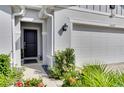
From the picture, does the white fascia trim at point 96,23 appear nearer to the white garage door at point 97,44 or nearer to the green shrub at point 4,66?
the white garage door at point 97,44

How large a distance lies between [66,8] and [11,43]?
3516 mm

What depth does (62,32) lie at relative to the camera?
27.9ft

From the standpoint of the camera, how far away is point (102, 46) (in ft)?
34.8

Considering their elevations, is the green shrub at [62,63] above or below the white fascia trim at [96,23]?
below

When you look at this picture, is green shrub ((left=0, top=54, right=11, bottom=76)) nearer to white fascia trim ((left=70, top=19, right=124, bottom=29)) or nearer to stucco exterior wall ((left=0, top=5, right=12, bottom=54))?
stucco exterior wall ((left=0, top=5, right=12, bottom=54))

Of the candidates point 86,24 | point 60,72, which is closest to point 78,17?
point 86,24

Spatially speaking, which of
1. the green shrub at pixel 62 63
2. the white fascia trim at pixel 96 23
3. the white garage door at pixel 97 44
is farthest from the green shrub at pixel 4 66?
the white fascia trim at pixel 96 23

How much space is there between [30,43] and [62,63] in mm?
4337

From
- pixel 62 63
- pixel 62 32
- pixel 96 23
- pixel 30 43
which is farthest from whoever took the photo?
pixel 30 43

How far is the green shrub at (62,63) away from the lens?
7238mm

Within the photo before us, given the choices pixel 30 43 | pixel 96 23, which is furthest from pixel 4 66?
pixel 96 23

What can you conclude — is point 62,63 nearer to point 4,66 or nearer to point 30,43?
point 4,66
